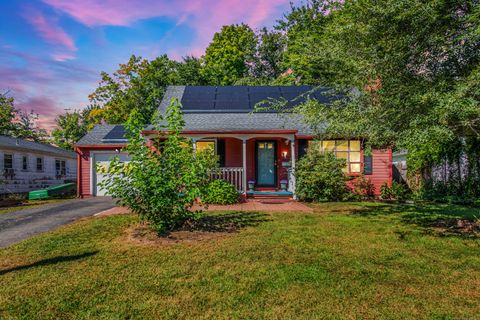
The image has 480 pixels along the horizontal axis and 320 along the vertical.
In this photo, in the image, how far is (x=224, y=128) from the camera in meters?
12.0

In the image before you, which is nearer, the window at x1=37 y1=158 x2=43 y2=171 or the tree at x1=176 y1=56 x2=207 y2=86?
the window at x1=37 y1=158 x2=43 y2=171

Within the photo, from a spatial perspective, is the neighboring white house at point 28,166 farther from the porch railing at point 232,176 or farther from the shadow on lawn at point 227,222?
the shadow on lawn at point 227,222

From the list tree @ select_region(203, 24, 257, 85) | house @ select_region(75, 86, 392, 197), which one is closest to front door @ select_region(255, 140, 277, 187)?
house @ select_region(75, 86, 392, 197)

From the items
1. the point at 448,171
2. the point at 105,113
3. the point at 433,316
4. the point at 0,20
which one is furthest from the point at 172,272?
the point at 105,113

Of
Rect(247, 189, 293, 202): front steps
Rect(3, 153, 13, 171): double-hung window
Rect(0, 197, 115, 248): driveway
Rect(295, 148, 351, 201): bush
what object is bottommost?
Rect(0, 197, 115, 248): driveway

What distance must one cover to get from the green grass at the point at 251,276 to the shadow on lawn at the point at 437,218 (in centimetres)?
56

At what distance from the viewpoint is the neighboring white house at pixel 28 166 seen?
1530cm

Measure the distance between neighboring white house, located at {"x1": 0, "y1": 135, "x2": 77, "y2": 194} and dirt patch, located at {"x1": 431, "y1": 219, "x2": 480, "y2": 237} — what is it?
18117 millimetres

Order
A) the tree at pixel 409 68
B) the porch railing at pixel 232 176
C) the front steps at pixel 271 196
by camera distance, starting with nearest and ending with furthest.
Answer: the tree at pixel 409 68, the front steps at pixel 271 196, the porch railing at pixel 232 176

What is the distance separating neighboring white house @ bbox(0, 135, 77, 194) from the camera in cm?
1530

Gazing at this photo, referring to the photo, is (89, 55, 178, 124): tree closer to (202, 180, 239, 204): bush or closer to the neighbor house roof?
the neighbor house roof

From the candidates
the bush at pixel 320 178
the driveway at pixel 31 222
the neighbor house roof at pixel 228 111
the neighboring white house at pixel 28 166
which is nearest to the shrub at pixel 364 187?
the bush at pixel 320 178

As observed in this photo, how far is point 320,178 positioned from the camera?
35.4 ft

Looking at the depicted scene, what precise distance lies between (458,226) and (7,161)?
19.8 meters
